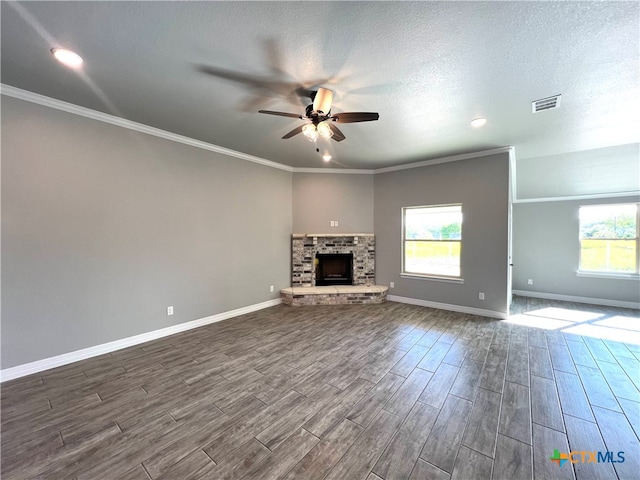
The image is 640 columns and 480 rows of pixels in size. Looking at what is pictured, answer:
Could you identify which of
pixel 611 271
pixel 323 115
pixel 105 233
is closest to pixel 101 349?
pixel 105 233

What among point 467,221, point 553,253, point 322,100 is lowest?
point 553,253

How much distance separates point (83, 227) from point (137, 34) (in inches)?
86.6

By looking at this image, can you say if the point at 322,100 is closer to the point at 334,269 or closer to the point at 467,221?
the point at 467,221

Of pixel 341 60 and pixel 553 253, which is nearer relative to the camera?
pixel 341 60

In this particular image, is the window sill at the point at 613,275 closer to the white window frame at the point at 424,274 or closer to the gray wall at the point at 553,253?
the gray wall at the point at 553,253

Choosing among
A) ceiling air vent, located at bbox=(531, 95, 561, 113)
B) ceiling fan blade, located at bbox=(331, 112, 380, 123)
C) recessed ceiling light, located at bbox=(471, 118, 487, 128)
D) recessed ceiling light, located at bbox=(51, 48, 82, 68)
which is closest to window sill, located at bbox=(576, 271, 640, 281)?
ceiling air vent, located at bbox=(531, 95, 561, 113)

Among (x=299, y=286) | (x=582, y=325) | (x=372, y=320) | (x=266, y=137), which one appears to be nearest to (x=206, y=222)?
(x=266, y=137)

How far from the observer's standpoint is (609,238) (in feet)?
17.0

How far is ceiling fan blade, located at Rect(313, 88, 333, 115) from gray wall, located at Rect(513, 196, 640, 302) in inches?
244

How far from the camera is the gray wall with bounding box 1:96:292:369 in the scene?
8.09 feet

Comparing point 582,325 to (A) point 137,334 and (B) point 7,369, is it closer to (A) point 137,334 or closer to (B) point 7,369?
(A) point 137,334

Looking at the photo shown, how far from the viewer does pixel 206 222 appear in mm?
3918

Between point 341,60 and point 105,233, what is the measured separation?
3.23 meters

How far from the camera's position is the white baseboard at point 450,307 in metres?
4.22
